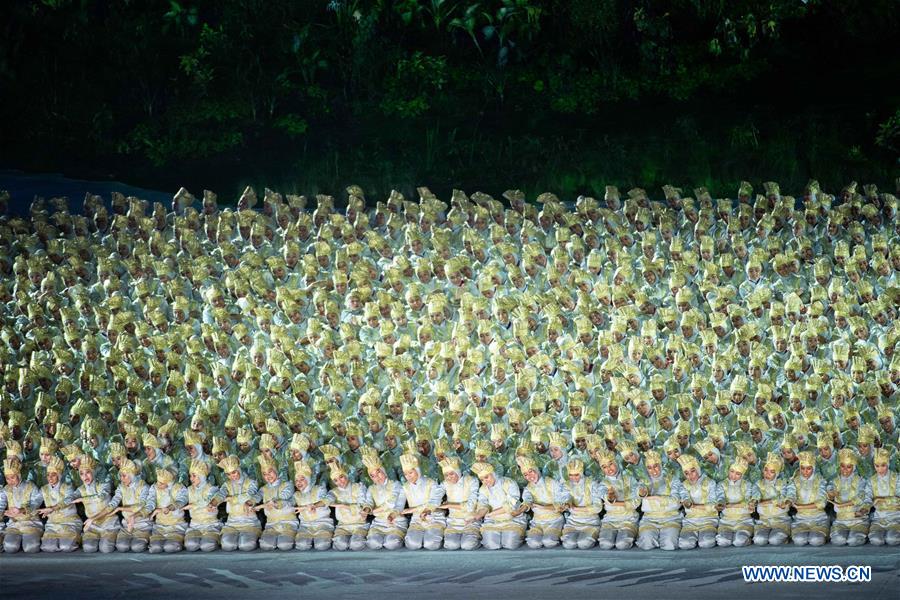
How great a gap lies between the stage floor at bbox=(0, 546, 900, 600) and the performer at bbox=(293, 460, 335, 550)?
0.10m

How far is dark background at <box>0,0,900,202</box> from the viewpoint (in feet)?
55.2

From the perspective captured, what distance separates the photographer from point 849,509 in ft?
35.1

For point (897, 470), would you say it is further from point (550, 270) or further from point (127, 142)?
point (127, 142)

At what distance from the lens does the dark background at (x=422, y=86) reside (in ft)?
55.2

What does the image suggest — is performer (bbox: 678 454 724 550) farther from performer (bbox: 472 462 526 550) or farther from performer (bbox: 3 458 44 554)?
performer (bbox: 3 458 44 554)

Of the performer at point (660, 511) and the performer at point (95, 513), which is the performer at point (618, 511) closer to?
the performer at point (660, 511)

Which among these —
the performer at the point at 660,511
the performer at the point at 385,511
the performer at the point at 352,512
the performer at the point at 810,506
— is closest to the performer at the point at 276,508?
the performer at the point at 352,512

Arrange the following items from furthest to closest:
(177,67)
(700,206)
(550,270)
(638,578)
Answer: (177,67) → (700,206) → (550,270) → (638,578)

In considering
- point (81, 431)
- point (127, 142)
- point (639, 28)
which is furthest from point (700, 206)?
point (127, 142)

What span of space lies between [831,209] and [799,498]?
3.57 metres

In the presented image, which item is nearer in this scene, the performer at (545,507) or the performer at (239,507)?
the performer at (545,507)

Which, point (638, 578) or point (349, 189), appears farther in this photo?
point (349, 189)

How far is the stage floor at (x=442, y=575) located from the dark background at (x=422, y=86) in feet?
20.2

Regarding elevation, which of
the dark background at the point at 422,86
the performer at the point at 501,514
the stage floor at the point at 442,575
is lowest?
the stage floor at the point at 442,575
